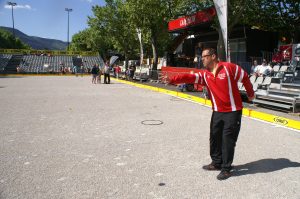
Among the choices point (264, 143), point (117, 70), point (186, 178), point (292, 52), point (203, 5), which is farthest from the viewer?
point (117, 70)

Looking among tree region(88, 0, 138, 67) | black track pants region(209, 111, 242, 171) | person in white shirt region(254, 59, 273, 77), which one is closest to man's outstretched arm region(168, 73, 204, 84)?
black track pants region(209, 111, 242, 171)

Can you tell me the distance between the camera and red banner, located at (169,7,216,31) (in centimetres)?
2164

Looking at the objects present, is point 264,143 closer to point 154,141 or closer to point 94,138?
point 154,141

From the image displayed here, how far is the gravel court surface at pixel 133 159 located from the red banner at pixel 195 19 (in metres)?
13.4

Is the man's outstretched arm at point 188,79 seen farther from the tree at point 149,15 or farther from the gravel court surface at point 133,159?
the tree at point 149,15

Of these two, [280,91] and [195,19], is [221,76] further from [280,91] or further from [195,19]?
[195,19]

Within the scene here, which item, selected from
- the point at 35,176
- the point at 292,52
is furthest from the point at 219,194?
the point at 292,52

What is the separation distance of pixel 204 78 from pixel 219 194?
180 centimetres

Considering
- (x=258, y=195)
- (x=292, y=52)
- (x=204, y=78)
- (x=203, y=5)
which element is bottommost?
(x=258, y=195)

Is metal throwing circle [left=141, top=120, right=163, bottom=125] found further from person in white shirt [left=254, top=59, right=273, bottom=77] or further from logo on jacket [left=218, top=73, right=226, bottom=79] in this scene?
person in white shirt [left=254, top=59, right=273, bottom=77]

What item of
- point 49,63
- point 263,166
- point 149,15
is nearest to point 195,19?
point 149,15

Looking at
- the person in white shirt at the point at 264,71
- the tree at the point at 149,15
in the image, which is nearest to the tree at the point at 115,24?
the tree at the point at 149,15

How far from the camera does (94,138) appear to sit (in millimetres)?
7188

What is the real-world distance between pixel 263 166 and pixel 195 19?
19826 millimetres
